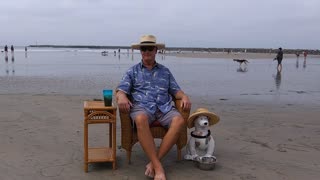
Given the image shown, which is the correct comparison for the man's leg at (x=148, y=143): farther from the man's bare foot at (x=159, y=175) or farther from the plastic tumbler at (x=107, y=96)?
the plastic tumbler at (x=107, y=96)

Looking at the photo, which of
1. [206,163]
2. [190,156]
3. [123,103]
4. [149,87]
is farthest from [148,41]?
[206,163]

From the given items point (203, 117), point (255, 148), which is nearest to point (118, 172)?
point (203, 117)

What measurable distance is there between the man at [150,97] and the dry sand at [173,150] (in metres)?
0.46

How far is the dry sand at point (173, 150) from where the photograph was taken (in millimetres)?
4250

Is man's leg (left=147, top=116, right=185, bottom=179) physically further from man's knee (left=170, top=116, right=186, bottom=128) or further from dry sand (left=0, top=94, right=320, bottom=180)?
dry sand (left=0, top=94, right=320, bottom=180)

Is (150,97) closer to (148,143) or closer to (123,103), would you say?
(123,103)

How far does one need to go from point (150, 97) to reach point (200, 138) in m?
0.75

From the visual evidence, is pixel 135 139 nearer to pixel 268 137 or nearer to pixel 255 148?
pixel 255 148

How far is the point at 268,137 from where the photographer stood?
5.96m

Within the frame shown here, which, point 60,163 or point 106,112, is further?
point 60,163

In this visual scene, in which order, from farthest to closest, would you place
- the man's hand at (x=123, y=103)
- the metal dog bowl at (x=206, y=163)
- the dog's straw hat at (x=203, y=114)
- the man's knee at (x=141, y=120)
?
the dog's straw hat at (x=203, y=114) < the metal dog bowl at (x=206, y=163) < the man's hand at (x=123, y=103) < the man's knee at (x=141, y=120)

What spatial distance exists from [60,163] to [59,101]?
15.5ft

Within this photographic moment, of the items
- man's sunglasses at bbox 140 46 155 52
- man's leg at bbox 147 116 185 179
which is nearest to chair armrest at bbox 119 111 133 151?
man's leg at bbox 147 116 185 179

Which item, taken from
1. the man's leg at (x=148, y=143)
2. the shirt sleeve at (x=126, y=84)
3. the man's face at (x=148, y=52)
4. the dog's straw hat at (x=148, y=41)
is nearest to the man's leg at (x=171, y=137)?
the man's leg at (x=148, y=143)
